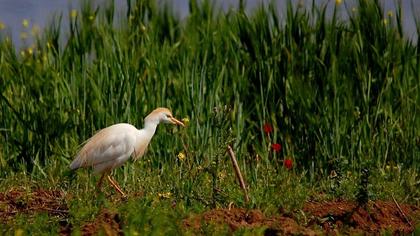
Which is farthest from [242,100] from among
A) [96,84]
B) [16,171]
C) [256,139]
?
[16,171]

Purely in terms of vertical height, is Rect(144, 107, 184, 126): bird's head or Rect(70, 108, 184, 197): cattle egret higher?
Rect(144, 107, 184, 126): bird's head

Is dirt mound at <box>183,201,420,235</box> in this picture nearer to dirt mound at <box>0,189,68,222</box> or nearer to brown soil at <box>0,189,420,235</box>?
brown soil at <box>0,189,420,235</box>

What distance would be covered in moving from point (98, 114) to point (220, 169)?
233 centimetres

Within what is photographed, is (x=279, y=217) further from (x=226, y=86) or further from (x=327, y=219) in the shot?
(x=226, y=86)

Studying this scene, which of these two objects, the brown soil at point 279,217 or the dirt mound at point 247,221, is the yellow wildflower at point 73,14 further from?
the dirt mound at point 247,221


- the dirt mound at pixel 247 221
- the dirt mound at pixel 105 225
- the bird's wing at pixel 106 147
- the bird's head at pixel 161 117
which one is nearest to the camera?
the dirt mound at pixel 105 225

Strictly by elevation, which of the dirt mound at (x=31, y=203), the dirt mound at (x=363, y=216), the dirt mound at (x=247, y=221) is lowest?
the dirt mound at (x=363, y=216)

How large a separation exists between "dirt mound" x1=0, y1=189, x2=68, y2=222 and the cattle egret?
933 millimetres

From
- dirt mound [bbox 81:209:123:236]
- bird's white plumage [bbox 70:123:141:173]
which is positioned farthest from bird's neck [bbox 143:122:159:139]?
dirt mound [bbox 81:209:123:236]

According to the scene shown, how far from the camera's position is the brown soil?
6051 millimetres

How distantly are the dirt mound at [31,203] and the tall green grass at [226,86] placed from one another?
182 centimetres

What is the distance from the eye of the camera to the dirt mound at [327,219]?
6.09 m

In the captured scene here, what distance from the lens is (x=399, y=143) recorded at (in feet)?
34.3

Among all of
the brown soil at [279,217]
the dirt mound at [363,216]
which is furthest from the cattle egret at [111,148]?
the dirt mound at [363,216]
